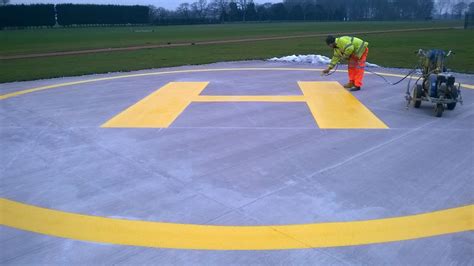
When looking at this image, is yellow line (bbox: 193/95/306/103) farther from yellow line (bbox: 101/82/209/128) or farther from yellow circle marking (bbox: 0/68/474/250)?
yellow circle marking (bbox: 0/68/474/250)

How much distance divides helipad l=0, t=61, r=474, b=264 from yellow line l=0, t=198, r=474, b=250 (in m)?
0.02

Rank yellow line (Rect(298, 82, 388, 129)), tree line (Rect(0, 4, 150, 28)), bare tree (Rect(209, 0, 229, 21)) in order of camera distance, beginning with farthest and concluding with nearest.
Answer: bare tree (Rect(209, 0, 229, 21)) < tree line (Rect(0, 4, 150, 28)) < yellow line (Rect(298, 82, 388, 129))

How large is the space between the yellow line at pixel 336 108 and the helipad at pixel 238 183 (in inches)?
2.3

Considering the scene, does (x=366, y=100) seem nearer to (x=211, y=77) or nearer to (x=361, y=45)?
(x=361, y=45)

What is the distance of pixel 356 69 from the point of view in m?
9.82

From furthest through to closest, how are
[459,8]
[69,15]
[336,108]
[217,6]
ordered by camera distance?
[459,8], [217,6], [69,15], [336,108]

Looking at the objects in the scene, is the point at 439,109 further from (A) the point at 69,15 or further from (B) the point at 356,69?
(A) the point at 69,15

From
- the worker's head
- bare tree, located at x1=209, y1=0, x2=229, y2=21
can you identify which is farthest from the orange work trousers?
bare tree, located at x1=209, y1=0, x2=229, y2=21

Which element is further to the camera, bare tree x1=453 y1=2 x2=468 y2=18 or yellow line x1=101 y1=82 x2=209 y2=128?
bare tree x1=453 y1=2 x2=468 y2=18

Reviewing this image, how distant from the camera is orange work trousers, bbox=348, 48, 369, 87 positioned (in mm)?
9766

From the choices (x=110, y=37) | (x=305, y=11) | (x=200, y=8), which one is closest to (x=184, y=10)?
(x=200, y=8)

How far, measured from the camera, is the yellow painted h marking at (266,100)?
7021mm

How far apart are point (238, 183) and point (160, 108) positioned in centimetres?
418

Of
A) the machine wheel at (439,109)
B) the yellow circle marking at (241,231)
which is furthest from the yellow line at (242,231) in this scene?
the machine wheel at (439,109)
